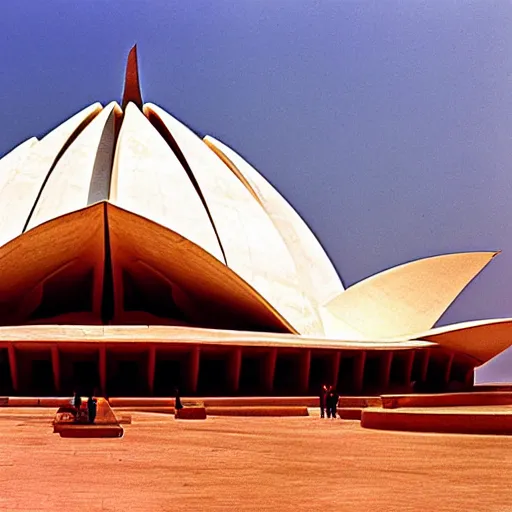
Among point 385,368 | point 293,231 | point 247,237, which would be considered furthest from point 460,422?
point 293,231

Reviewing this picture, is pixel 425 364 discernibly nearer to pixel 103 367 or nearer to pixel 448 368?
pixel 448 368

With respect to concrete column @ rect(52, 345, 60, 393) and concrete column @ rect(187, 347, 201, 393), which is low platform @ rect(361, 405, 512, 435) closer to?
concrete column @ rect(187, 347, 201, 393)

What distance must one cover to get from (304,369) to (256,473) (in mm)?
13527

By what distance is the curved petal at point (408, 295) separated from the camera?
2309 centimetres

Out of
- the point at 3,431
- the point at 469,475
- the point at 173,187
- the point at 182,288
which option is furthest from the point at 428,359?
the point at 469,475

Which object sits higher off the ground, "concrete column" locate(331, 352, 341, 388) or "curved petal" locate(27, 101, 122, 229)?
"curved petal" locate(27, 101, 122, 229)

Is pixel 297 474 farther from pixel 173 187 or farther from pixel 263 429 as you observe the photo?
pixel 173 187

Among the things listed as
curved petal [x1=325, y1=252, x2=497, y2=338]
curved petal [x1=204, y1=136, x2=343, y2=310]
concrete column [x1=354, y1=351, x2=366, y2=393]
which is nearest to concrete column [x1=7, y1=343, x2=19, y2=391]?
concrete column [x1=354, y1=351, x2=366, y2=393]

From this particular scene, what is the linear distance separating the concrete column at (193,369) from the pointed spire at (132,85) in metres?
13.7

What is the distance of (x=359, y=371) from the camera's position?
62.3 ft

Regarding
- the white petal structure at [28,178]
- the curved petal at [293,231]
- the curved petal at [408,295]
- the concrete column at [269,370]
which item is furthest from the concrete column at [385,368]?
the white petal structure at [28,178]

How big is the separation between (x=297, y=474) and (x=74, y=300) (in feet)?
64.4

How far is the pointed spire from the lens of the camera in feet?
92.0

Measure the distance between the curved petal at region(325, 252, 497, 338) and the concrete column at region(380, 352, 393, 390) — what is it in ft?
11.5
